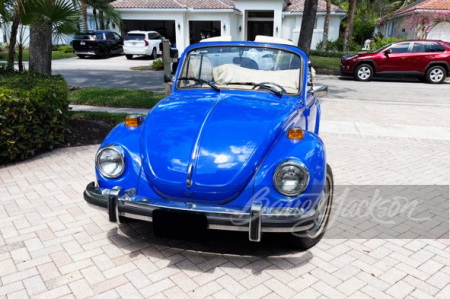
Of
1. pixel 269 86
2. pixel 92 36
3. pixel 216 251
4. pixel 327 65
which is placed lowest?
pixel 216 251

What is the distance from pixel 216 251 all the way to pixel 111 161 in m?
1.23

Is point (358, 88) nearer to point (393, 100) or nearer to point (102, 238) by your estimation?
point (393, 100)

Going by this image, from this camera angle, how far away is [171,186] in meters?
3.15

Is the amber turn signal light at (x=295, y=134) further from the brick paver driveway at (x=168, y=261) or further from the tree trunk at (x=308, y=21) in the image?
the tree trunk at (x=308, y=21)

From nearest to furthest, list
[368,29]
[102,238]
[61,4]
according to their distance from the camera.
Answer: [102,238] → [61,4] → [368,29]

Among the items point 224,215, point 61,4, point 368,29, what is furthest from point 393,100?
point 368,29

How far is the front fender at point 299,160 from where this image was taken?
307cm

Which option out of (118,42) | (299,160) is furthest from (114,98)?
(118,42)

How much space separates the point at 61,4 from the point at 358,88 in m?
11.1

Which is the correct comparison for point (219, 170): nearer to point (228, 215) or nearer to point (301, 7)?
point (228, 215)

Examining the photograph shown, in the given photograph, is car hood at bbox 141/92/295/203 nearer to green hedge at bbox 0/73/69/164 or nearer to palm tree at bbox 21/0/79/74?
green hedge at bbox 0/73/69/164

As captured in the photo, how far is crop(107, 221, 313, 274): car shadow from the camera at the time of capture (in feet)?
10.9

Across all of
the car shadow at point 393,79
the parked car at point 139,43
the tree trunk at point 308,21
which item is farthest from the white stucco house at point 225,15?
the tree trunk at point 308,21

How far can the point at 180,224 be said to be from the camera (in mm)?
2994
